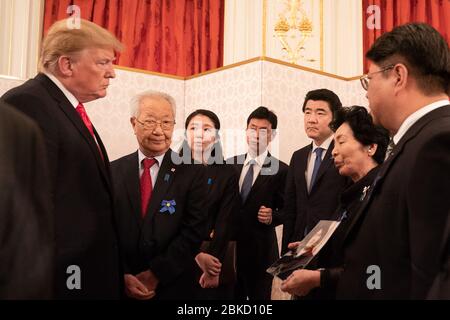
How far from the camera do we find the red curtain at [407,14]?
5.88m

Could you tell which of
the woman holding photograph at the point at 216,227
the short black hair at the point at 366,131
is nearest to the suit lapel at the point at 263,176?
the woman holding photograph at the point at 216,227

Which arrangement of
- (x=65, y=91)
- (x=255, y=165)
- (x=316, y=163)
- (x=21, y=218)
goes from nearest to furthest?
(x=21, y=218)
(x=65, y=91)
(x=316, y=163)
(x=255, y=165)

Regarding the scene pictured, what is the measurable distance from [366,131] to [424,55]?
781mm


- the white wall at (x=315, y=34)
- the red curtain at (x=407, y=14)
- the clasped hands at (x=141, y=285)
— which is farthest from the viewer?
the red curtain at (x=407, y=14)

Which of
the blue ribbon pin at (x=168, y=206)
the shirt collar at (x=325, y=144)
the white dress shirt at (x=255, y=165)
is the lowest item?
the blue ribbon pin at (x=168, y=206)

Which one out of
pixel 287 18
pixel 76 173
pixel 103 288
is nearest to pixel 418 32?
pixel 76 173

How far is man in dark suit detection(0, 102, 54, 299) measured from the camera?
39.9 inches

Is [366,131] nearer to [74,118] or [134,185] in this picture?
[134,185]

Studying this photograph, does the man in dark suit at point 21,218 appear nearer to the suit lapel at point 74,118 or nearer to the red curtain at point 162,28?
the suit lapel at point 74,118

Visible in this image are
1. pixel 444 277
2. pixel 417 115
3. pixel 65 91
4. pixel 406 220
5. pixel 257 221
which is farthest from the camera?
pixel 257 221

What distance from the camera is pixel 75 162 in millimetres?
1897

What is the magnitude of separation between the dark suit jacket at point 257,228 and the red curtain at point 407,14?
293cm

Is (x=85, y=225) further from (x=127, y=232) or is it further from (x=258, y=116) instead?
(x=258, y=116)

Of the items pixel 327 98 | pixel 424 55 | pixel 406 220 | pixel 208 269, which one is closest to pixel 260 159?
pixel 327 98
